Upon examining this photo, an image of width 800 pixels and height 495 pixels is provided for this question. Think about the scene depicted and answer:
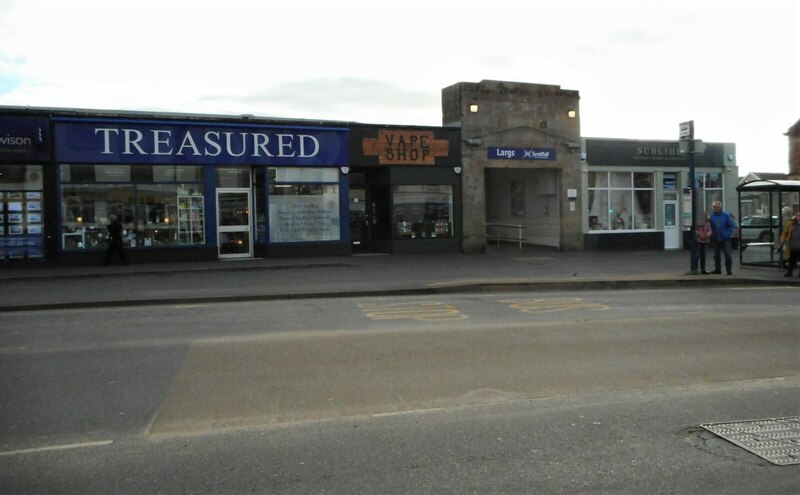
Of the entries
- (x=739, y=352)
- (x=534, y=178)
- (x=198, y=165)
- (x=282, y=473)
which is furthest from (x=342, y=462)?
(x=534, y=178)

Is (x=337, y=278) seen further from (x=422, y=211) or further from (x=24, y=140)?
(x=24, y=140)

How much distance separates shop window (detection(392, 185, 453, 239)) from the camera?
2569cm

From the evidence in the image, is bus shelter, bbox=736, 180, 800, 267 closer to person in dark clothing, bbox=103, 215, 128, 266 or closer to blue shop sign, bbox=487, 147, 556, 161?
blue shop sign, bbox=487, 147, 556, 161

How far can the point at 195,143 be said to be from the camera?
2273cm

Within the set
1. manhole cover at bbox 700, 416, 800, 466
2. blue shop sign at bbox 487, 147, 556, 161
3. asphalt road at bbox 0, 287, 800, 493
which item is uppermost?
blue shop sign at bbox 487, 147, 556, 161

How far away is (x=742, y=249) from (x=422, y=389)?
697 inches

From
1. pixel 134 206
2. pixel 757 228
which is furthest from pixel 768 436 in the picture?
pixel 134 206

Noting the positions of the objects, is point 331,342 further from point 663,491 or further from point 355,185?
point 355,185

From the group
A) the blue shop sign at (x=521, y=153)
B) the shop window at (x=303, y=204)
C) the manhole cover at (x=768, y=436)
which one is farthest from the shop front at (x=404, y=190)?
the manhole cover at (x=768, y=436)

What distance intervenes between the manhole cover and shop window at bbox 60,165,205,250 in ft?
64.6

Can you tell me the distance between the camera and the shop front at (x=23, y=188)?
20703 mm

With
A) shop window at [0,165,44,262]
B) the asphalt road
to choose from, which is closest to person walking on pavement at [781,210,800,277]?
the asphalt road

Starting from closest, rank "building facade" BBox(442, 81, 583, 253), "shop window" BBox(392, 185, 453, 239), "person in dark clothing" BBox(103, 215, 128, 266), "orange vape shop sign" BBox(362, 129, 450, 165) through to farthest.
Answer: "person in dark clothing" BBox(103, 215, 128, 266)
"orange vape shop sign" BBox(362, 129, 450, 165)
"shop window" BBox(392, 185, 453, 239)
"building facade" BBox(442, 81, 583, 253)

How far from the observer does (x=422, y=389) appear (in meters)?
→ 6.94
